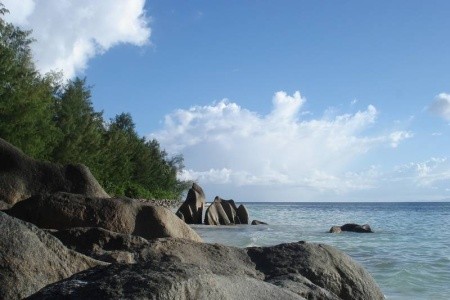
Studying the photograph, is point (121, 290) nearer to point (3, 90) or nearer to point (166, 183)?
point (3, 90)

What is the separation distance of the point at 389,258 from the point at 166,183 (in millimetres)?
64246

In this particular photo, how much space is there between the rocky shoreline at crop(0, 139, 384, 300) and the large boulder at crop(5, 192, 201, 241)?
0.05 feet

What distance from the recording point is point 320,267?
6551 mm

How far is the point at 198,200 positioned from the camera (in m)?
42.7

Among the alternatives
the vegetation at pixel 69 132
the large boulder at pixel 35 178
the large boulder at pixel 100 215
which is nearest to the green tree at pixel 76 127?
the vegetation at pixel 69 132

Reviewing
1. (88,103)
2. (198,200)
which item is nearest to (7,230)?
(198,200)

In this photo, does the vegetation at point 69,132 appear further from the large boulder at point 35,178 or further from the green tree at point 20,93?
the large boulder at point 35,178

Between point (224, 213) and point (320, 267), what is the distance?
35871mm

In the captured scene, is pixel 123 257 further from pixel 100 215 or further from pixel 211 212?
pixel 211 212

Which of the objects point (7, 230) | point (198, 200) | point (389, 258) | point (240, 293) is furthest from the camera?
point (198, 200)

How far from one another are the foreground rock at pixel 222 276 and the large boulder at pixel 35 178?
6315 millimetres

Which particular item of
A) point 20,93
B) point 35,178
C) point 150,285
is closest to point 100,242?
point 150,285

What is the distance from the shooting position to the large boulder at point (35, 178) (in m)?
12.5

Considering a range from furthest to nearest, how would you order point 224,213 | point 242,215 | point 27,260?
Result: point 242,215 < point 224,213 < point 27,260
